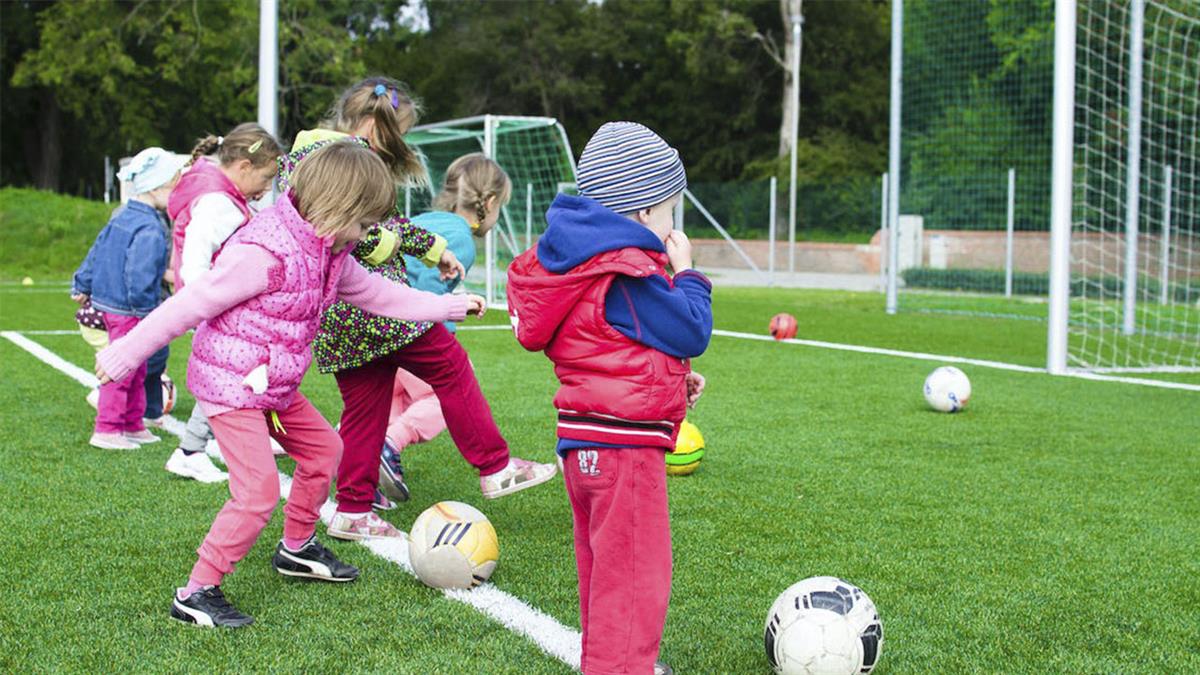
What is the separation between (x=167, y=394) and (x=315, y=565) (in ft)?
12.7

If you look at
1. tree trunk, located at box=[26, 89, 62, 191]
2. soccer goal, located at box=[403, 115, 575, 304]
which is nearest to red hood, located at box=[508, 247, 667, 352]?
soccer goal, located at box=[403, 115, 575, 304]

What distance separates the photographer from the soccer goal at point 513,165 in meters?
17.3

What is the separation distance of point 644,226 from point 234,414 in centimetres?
155

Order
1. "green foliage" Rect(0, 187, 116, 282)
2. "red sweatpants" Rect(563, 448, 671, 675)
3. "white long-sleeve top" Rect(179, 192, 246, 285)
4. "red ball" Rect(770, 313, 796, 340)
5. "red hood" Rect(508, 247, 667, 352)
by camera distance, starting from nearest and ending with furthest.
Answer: "red hood" Rect(508, 247, 667, 352)
"red sweatpants" Rect(563, 448, 671, 675)
"white long-sleeve top" Rect(179, 192, 246, 285)
"red ball" Rect(770, 313, 796, 340)
"green foliage" Rect(0, 187, 116, 282)

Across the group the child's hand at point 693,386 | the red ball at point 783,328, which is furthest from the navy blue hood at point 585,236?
the red ball at point 783,328

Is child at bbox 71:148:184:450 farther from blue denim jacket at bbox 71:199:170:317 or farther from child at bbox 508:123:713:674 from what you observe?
child at bbox 508:123:713:674

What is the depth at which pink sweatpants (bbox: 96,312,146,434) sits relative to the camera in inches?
260

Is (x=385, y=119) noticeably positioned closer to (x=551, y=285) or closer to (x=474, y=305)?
(x=474, y=305)

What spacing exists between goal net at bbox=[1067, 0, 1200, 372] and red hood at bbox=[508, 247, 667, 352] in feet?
28.1

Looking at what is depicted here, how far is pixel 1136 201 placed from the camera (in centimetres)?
1399

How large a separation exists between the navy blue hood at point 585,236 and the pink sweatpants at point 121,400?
14.3ft

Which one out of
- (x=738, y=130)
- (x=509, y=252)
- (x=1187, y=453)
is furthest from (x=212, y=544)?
(x=738, y=130)

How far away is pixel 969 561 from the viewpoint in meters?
4.43

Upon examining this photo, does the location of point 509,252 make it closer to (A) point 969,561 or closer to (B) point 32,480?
(B) point 32,480
